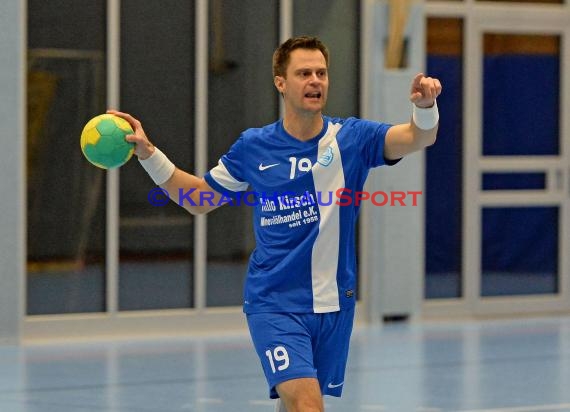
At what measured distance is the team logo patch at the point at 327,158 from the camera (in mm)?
5570

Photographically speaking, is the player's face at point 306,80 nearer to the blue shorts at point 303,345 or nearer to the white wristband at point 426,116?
the white wristband at point 426,116

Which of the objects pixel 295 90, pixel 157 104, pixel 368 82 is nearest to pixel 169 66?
pixel 157 104

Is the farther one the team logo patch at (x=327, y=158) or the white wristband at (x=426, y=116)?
the team logo patch at (x=327, y=158)

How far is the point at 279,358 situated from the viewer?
5.29 m

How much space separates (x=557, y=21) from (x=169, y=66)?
4.29m

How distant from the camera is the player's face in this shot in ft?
18.0

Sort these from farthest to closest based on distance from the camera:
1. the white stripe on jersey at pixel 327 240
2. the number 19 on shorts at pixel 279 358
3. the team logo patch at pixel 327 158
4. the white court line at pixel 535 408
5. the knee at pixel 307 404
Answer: the white court line at pixel 535 408 → the team logo patch at pixel 327 158 → the white stripe on jersey at pixel 327 240 → the number 19 on shorts at pixel 279 358 → the knee at pixel 307 404

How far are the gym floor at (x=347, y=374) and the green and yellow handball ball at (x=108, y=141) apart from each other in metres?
2.79

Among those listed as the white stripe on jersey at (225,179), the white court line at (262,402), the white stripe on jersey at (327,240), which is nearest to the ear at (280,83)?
the white stripe on jersey at (327,240)

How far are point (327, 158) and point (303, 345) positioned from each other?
0.81 metres

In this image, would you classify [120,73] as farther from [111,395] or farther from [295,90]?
[295,90]

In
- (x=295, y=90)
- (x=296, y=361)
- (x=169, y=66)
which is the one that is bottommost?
(x=296, y=361)

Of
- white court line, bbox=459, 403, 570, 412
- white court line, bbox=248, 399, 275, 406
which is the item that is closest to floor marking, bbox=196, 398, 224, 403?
white court line, bbox=248, 399, 275, 406

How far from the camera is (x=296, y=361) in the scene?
17.3 feet
